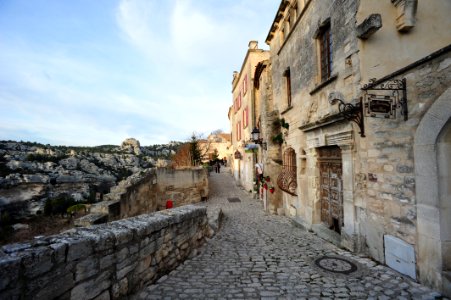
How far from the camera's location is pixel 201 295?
120 inches

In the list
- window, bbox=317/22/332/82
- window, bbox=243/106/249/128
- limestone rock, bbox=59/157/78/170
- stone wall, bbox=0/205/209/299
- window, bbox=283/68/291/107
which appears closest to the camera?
stone wall, bbox=0/205/209/299

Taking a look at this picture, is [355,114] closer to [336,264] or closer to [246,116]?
[336,264]

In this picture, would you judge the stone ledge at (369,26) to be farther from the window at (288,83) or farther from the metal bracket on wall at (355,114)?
the window at (288,83)

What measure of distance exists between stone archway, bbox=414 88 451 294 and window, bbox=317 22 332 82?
10.6ft

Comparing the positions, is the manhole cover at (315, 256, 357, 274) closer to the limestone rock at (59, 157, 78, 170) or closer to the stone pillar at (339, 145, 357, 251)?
the stone pillar at (339, 145, 357, 251)

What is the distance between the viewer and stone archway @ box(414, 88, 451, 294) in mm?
Answer: 2998

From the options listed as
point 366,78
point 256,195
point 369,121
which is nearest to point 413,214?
point 369,121

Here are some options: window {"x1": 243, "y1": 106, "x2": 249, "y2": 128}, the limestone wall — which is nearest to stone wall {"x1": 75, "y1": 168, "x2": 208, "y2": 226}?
the limestone wall

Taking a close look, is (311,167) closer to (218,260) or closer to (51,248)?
(218,260)

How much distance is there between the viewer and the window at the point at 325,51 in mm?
5982

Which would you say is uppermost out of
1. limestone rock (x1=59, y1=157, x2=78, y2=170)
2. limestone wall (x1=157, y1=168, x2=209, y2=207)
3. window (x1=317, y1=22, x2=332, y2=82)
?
window (x1=317, y1=22, x2=332, y2=82)

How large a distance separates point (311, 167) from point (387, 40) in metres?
3.63

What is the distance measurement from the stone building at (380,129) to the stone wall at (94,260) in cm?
363

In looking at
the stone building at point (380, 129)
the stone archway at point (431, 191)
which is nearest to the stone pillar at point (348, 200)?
the stone building at point (380, 129)
